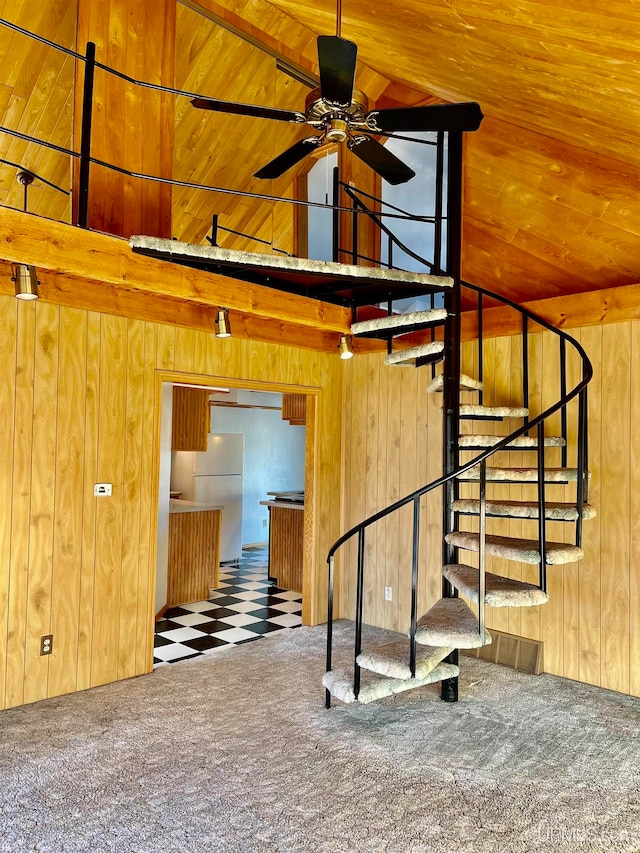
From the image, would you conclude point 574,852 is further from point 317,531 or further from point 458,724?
point 317,531

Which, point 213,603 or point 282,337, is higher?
point 282,337

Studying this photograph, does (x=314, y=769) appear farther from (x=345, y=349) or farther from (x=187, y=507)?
(x=187, y=507)

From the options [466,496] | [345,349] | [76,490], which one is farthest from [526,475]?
[76,490]

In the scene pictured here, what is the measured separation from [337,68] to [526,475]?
2.26m

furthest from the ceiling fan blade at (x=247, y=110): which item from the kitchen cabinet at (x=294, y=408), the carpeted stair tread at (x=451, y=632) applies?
the kitchen cabinet at (x=294, y=408)

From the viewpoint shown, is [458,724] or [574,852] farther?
[458,724]

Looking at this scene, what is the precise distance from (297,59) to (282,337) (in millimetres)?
2292

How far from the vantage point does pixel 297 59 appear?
16.5 ft

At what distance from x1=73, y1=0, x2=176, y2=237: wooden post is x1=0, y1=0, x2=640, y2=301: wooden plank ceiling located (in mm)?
647

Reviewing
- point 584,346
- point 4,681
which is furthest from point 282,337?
point 4,681

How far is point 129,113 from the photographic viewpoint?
3.67 meters

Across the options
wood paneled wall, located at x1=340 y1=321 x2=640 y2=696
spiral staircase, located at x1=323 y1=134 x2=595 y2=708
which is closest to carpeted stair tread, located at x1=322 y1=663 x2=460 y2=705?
spiral staircase, located at x1=323 y1=134 x2=595 y2=708

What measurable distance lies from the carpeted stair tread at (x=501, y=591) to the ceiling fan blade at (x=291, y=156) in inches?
91.1

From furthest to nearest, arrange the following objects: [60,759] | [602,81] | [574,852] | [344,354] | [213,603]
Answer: [213,603] < [344,354] < [60,759] < [602,81] < [574,852]
